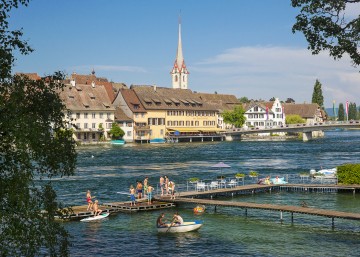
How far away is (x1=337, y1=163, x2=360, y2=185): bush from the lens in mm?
54237

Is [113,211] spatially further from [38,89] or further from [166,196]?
[38,89]

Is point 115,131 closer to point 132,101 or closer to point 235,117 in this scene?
point 132,101

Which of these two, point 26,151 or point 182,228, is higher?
point 26,151

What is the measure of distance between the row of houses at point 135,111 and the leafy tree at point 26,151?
378 ft

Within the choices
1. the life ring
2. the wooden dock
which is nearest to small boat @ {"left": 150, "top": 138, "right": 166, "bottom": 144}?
the wooden dock

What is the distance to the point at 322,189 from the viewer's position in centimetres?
5578

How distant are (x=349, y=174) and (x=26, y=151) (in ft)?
149

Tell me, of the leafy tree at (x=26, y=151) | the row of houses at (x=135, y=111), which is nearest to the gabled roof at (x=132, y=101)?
the row of houses at (x=135, y=111)

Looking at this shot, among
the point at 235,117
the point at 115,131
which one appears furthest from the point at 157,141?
the point at 235,117

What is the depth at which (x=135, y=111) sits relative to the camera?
498 feet

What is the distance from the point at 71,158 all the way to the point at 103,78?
180495 mm

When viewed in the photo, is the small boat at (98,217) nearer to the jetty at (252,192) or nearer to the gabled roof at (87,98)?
the jetty at (252,192)

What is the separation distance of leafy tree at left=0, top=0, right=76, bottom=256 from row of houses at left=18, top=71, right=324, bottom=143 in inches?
4533

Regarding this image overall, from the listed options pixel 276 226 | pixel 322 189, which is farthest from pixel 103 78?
pixel 276 226
